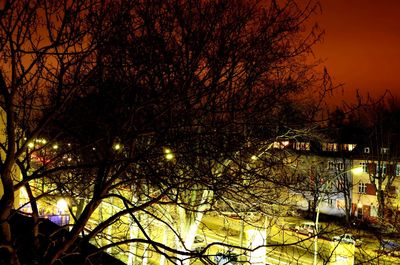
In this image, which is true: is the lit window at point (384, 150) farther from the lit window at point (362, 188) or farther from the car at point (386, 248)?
the car at point (386, 248)

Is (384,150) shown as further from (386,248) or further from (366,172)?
(386,248)

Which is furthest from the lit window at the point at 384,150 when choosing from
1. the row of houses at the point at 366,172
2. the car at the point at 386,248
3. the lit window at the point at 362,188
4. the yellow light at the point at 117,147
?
the yellow light at the point at 117,147

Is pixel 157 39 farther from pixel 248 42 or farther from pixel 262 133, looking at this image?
pixel 262 133

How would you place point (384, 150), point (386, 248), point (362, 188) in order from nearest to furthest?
point (386, 248)
point (384, 150)
point (362, 188)

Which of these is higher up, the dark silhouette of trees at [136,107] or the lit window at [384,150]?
the lit window at [384,150]

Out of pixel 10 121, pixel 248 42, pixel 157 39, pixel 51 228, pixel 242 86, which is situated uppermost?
pixel 248 42

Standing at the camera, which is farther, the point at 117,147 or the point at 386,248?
the point at 386,248

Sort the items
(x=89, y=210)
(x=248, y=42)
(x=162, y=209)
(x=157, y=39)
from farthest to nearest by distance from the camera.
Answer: (x=162, y=209)
(x=248, y=42)
(x=157, y=39)
(x=89, y=210)

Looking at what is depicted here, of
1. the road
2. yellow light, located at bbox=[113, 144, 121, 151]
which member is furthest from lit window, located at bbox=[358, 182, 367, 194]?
yellow light, located at bbox=[113, 144, 121, 151]

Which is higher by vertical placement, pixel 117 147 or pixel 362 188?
pixel 362 188

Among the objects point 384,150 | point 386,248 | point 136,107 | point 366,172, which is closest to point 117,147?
point 136,107

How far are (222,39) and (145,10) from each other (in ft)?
6.76

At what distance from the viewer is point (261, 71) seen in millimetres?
9789

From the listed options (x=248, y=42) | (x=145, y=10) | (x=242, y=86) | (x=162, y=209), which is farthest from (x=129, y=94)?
(x=162, y=209)
